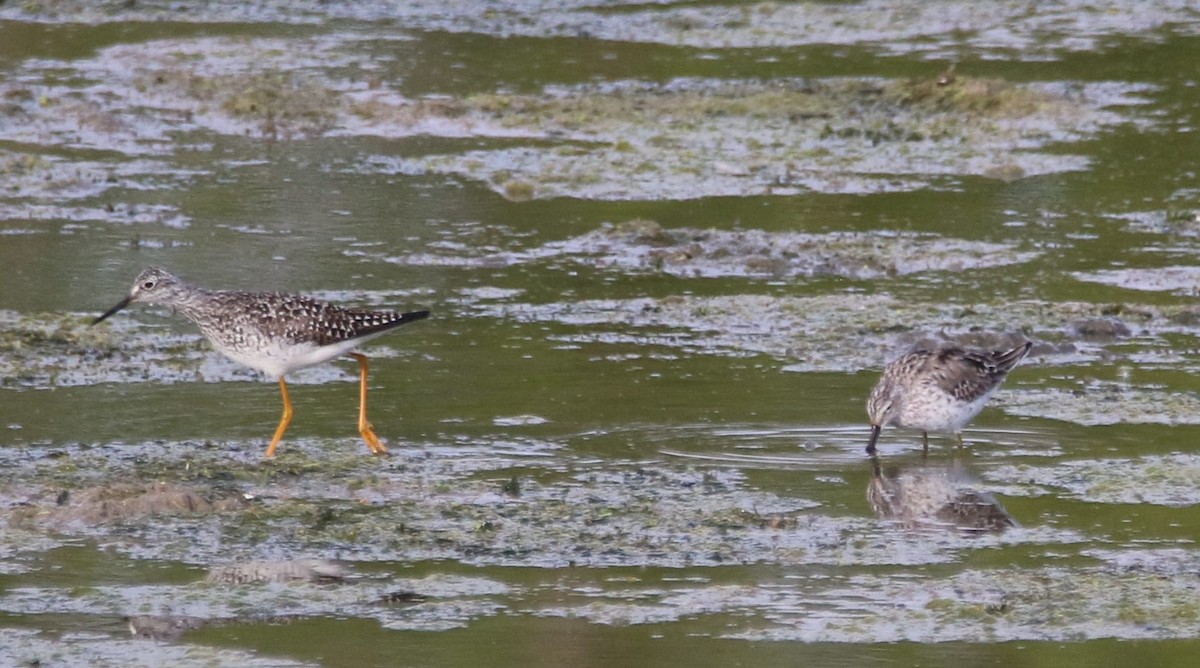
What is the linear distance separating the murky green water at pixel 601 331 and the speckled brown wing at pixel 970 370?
0.82ft

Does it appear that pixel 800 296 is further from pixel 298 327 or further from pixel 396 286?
pixel 298 327

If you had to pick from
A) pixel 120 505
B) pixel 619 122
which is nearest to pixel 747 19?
pixel 619 122

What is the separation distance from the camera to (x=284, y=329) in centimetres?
977

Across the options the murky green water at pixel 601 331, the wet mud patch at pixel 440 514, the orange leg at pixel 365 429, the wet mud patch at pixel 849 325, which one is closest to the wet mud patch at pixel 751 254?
the murky green water at pixel 601 331

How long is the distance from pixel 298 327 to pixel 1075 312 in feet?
15.3

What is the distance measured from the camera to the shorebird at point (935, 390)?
31.5ft

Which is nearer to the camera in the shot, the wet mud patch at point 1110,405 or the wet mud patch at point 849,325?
the wet mud patch at point 1110,405

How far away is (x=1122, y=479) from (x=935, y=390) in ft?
3.42

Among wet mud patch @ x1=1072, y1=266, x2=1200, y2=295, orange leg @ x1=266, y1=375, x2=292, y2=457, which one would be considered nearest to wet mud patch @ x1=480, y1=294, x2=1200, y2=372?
wet mud patch @ x1=1072, y1=266, x2=1200, y2=295

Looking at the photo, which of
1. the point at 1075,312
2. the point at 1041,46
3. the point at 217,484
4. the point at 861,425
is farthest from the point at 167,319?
the point at 1041,46

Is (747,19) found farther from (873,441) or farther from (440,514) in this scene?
(440,514)

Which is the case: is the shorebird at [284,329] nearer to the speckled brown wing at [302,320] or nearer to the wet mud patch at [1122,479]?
the speckled brown wing at [302,320]

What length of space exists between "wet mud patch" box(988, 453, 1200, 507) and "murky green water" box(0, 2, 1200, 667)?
0.02 metres

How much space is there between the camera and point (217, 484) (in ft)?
28.7
